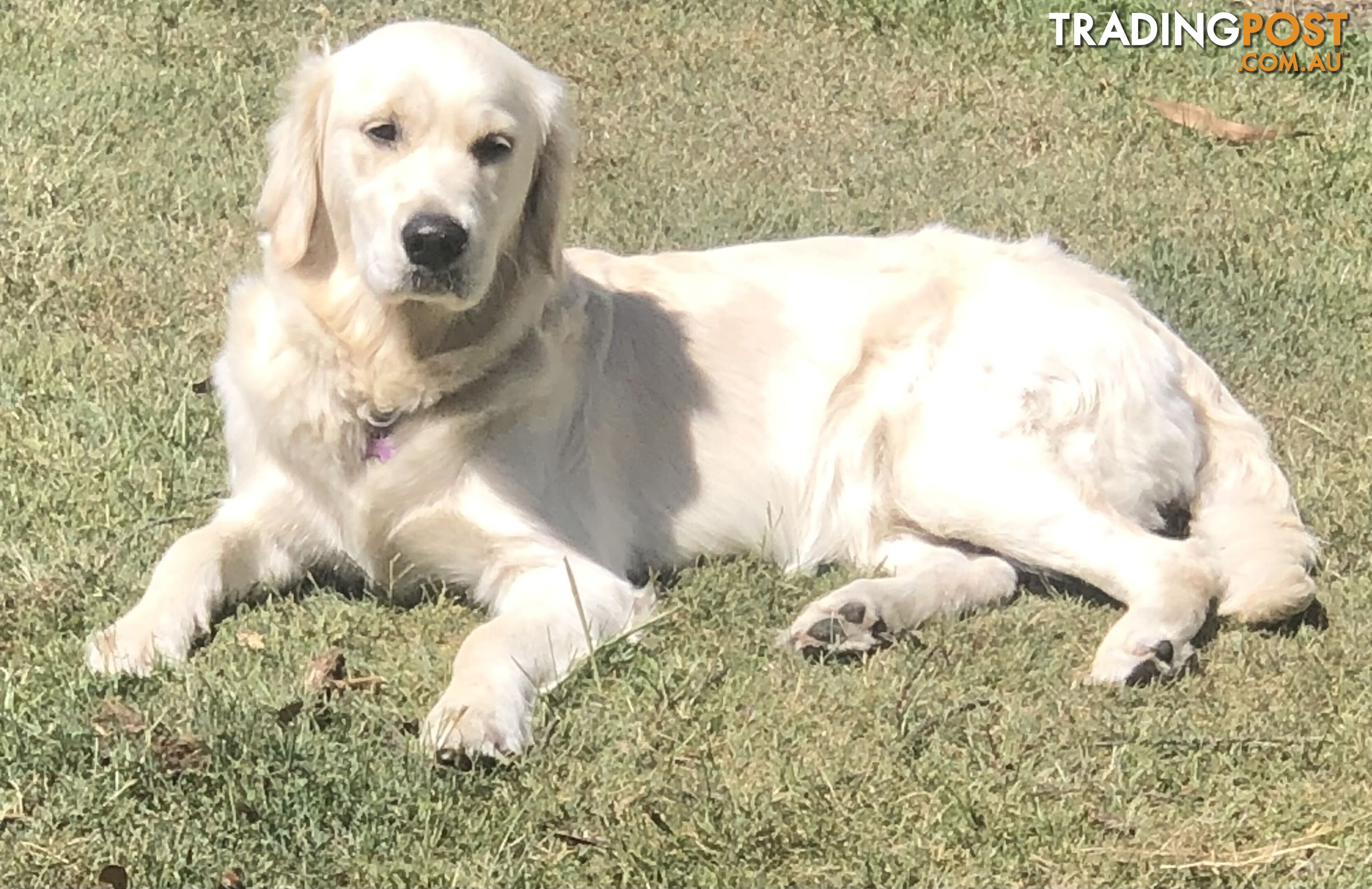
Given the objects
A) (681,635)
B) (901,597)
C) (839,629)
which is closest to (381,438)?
(681,635)

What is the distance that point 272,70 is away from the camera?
7238 millimetres

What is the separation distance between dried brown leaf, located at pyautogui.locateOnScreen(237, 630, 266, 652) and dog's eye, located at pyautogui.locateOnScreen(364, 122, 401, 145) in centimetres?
105

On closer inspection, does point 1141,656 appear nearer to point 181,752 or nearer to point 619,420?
point 619,420

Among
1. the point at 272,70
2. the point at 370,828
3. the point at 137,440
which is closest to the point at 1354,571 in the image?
the point at 370,828

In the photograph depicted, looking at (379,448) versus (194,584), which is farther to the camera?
(379,448)

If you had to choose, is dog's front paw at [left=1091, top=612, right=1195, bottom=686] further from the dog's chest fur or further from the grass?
the dog's chest fur

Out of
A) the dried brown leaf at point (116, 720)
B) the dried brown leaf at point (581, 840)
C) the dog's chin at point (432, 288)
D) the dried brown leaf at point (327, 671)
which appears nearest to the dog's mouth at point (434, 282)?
the dog's chin at point (432, 288)

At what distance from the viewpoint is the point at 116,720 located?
3.05 metres

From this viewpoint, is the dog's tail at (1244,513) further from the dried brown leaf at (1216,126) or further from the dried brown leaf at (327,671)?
the dried brown leaf at (1216,126)

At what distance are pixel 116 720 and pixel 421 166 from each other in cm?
125

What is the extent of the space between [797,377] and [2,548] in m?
1.90

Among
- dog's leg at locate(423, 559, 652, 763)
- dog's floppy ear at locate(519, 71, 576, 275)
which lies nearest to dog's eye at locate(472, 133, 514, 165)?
dog's floppy ear at locate(519, 71, 576, 275)

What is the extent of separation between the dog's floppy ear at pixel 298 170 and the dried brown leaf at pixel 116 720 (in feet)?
3.69

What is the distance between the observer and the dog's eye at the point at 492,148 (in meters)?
3.64
